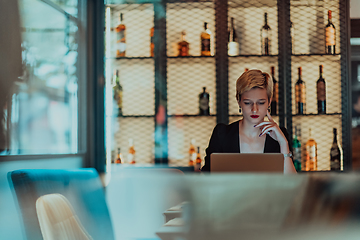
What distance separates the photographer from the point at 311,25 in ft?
7.23

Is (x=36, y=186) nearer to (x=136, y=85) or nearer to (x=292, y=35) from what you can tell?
(x=136, y=85)

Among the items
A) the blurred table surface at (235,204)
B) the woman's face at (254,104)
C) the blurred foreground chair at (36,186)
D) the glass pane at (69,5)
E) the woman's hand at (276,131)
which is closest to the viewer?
the blurred table surface at (235,204)

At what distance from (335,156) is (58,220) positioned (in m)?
2.08

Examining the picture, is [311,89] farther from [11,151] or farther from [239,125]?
[11,151]

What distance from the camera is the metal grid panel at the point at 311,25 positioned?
2.19 metres

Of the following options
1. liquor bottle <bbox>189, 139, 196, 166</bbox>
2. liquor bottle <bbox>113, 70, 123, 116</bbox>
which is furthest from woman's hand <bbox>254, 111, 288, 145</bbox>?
liquor bottle <bbox>113, 70, 123, 116</bbox>

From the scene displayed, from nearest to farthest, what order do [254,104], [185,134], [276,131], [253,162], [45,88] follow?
[253,162] → [276,131] → [254,104] → [45,88] → [185,134]

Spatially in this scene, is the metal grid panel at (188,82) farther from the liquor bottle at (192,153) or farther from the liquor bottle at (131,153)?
the liquor bottle at (131,153)

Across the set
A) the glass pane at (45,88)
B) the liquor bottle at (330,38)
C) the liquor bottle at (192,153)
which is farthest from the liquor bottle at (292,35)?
the glass pane at (45,88)

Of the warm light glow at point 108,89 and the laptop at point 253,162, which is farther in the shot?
the warm light glow at point 108,89

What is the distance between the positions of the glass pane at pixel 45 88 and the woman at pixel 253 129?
75 centimetres

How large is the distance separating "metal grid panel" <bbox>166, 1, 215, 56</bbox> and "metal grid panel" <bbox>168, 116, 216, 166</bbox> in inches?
18.2

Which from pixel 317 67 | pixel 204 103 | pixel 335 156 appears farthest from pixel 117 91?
pixel 335 156

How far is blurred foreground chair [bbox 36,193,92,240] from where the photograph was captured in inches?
16.3
